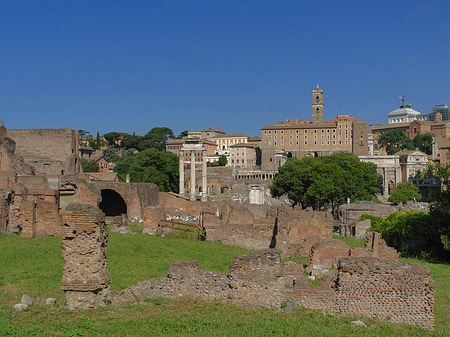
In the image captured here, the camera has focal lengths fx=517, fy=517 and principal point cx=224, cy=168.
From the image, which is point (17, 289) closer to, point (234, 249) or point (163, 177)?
point (234, 249)

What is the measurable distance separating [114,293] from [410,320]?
5.60 metres

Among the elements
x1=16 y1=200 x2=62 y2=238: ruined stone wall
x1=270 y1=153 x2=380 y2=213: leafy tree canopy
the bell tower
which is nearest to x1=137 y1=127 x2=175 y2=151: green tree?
the bell tower

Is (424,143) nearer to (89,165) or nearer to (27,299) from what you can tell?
(89,165)

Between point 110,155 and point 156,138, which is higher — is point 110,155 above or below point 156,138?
below

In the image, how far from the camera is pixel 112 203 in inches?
1398

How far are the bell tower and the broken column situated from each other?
125m

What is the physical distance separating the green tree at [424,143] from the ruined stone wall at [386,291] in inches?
4728

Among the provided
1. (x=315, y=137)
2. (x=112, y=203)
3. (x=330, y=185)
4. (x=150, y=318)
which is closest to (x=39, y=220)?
(x=150, y=318)

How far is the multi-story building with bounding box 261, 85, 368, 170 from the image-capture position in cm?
11694

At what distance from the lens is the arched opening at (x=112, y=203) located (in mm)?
35125

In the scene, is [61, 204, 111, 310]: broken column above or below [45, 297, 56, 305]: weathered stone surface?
above

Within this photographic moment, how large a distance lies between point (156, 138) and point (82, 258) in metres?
122

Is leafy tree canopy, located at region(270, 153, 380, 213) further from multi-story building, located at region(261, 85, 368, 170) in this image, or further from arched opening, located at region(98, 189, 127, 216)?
multi-story building, located at region(261, 85, 368, 170)

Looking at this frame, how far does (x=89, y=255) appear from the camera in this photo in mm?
9266
